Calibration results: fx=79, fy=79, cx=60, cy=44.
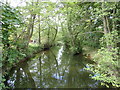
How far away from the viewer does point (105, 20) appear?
305cm

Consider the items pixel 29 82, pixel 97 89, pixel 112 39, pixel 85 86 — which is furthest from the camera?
pixel 29 82

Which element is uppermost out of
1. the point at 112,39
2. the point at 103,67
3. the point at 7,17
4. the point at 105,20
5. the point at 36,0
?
the point at 36,0

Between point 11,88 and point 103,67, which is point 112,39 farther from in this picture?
point 11,88

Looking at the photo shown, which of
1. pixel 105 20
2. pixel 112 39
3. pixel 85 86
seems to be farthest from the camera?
pixel 85 86

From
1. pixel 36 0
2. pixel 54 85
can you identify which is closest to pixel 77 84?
pixel 54 85

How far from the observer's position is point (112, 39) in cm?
245

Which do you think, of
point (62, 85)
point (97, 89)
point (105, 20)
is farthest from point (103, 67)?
point (62, 85)

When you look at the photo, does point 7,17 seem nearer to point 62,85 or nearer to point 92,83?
point 62,85

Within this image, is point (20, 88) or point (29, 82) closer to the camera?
point (20, 88)

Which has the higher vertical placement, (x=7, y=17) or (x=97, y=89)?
(x=7, y=17)

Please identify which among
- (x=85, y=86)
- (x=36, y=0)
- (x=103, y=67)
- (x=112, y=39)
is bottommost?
(x=85, y=86)

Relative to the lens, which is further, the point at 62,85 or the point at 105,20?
the point at 62,85

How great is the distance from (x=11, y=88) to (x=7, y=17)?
11.0ft

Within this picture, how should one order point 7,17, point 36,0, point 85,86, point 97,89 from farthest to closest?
point 36,0
point 85,86
point 97,89
point 7,17
